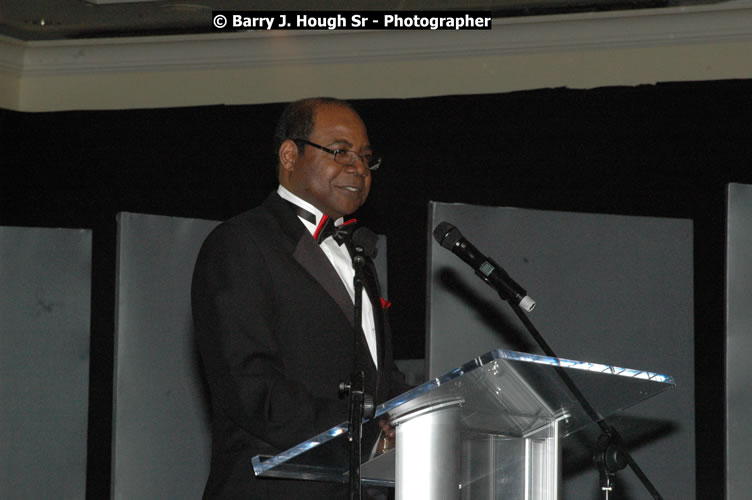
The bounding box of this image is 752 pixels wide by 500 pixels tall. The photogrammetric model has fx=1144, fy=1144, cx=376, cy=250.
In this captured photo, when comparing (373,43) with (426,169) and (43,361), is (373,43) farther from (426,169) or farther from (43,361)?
(43,361)

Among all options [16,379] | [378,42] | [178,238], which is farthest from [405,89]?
[16,379]

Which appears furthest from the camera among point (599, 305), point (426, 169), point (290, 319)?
point (426, 169)

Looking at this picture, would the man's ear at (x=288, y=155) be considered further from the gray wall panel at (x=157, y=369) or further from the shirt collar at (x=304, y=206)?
the gray wall panel at (x=157, y=369)

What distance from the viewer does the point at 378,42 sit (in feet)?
18.8

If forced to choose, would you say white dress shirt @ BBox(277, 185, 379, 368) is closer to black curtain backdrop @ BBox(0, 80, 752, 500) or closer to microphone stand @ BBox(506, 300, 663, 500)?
microphone stand @ BBox(506, 300, 663, 500)

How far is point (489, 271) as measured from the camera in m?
2.18

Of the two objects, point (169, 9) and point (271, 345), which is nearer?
point (271, 345)

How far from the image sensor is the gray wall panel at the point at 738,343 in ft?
12.3

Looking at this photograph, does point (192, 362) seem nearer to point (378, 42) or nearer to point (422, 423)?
point (378, 42)

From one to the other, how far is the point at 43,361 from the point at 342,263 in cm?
251

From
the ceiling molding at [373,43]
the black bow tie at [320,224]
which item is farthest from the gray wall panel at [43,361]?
the black bow tie at [320,224]

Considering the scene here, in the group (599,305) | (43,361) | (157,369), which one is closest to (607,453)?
(599,305)

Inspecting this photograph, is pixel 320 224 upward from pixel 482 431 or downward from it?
upward

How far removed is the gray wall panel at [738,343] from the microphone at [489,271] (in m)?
1.83
